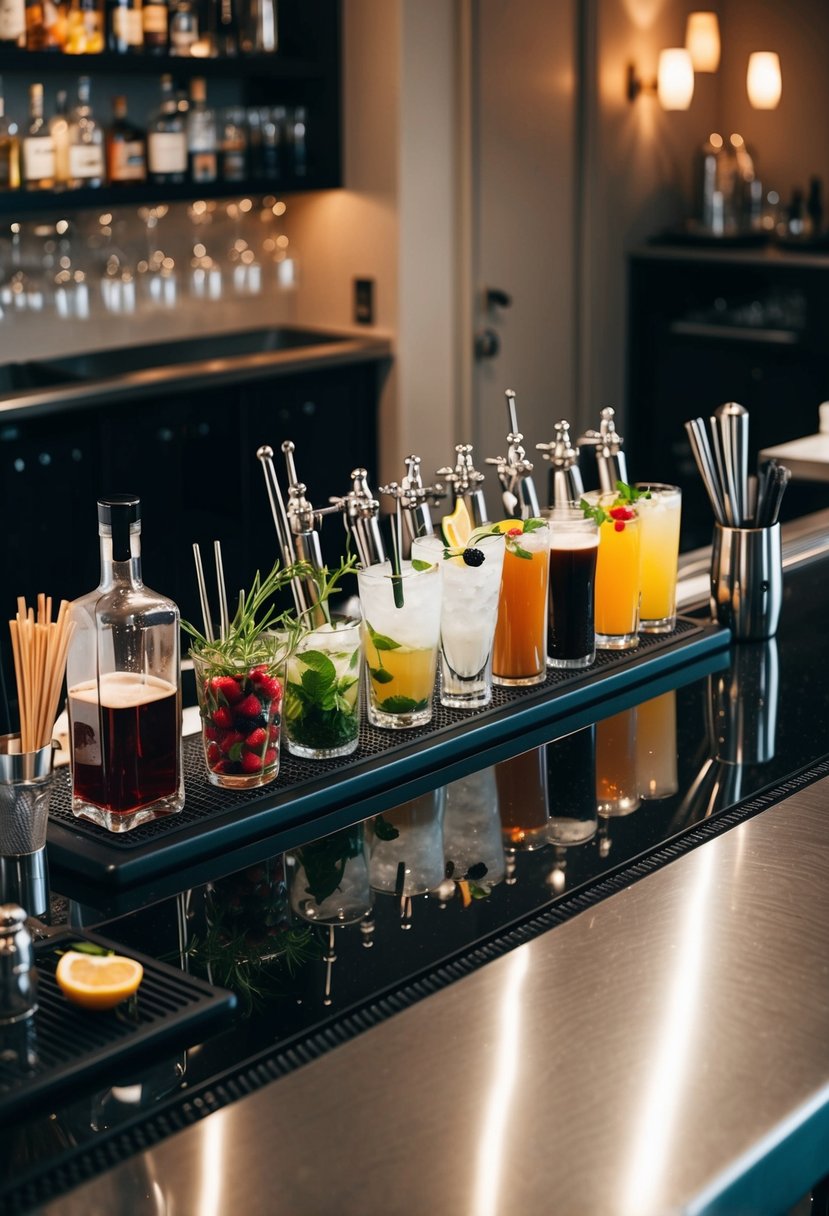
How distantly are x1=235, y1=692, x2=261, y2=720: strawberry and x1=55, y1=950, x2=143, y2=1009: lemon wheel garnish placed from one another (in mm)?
348

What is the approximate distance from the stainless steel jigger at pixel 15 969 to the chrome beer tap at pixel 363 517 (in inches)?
25.6

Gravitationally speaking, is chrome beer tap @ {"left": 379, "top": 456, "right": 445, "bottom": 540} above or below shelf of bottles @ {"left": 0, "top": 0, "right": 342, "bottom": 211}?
below

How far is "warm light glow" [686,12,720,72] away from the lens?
5.98 meters

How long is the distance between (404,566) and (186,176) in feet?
12.0

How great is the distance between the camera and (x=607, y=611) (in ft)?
6.25

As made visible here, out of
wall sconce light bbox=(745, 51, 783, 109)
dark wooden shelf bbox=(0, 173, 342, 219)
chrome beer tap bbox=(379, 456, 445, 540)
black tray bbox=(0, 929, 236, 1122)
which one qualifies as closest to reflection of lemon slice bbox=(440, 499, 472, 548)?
chrome beer tap bbox=(379, 456, 445, 540)

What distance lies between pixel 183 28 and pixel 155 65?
25 centimetres

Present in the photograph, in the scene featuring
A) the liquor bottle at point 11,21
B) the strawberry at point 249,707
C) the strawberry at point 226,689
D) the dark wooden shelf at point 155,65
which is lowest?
the strawberry at point 249,707

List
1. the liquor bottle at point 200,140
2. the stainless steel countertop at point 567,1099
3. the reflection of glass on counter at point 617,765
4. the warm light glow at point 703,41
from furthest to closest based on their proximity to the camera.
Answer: the warm light glow at point 703,41 < the liquor bottle at point 200,140 < the reflection of glass on counter at point 617,765 < the stainless steel countertop at point 567,1099

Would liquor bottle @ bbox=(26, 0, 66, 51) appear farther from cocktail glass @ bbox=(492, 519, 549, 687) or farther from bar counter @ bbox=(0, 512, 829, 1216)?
bar counter @ bbox=(0, 512, 829, 1216)

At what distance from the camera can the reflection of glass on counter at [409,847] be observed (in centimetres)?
136

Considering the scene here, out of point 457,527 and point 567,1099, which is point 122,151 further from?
point 567,1099

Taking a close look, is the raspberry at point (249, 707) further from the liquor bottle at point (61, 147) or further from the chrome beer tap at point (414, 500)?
the liquor bottle at point (61, 147)

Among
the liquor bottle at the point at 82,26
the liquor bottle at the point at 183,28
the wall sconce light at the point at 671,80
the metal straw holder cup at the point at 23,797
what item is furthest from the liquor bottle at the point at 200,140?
the metal straw holder cup at the point at 23,797
